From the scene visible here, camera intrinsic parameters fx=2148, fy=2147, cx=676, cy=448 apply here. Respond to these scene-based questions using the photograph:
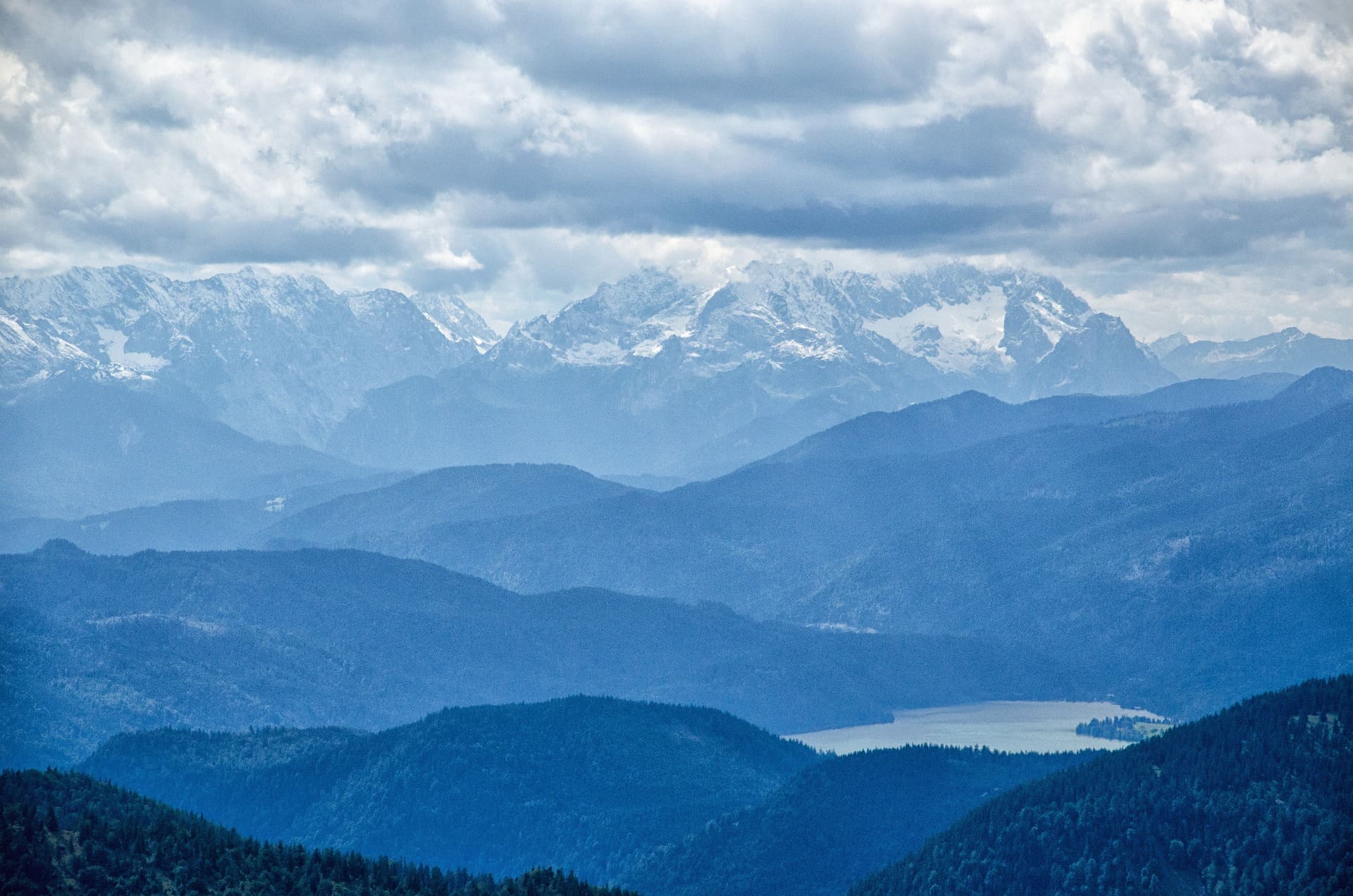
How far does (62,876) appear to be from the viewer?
167 metres

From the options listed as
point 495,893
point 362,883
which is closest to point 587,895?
point 495,893

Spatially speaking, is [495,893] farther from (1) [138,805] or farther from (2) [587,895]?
(1) [138,805]

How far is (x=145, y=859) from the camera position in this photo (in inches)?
6816

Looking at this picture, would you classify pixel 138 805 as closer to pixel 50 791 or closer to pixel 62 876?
pixel 50 791

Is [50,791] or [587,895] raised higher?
[50,791]

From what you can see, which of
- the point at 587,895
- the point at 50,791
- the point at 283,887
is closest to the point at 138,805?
the point at 50,791

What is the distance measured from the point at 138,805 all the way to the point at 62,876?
1064 inches

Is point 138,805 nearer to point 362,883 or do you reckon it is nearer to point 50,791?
point 50,791

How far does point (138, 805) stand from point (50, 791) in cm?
958

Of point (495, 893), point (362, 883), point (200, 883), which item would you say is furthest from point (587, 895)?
point (200, 883)

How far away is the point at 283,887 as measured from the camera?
17788 cm

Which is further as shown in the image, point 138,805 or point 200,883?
point 138,805

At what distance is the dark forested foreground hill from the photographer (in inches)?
6585

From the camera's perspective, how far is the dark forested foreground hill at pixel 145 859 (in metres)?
167
